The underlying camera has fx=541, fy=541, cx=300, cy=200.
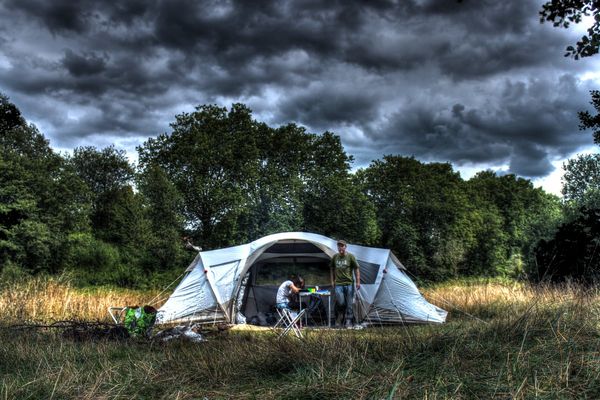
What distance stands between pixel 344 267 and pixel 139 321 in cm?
422

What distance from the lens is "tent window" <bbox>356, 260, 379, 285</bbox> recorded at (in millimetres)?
11773

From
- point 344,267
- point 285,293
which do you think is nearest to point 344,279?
point 344,267

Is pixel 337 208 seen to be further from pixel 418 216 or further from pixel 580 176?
pixel 580 176

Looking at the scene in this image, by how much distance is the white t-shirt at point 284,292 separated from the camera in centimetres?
1043

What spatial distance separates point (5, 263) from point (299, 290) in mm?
15866

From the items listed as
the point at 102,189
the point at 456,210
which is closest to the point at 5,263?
the point at 102,189

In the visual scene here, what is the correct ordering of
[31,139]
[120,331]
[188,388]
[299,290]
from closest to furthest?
[188,388], [120,331], [299,290], [31,139]

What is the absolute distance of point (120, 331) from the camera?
25.2 feet

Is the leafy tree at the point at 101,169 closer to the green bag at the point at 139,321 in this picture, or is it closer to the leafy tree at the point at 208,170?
the leafy tree at the point at 208,170

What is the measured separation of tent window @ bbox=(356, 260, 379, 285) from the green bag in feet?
16.3

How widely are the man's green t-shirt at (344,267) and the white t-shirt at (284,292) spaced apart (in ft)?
3.20

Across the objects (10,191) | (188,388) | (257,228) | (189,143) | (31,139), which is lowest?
(188,388)

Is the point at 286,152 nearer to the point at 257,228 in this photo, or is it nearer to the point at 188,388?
the point at 257,228

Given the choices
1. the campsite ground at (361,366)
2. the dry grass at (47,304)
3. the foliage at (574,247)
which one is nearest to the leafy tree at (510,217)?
the foliage at (574,247)
